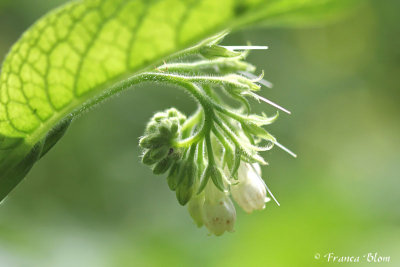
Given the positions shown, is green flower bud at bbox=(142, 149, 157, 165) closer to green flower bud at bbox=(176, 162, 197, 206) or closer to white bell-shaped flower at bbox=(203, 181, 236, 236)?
green flower bud at bbox=(176, 162, 197, 206)

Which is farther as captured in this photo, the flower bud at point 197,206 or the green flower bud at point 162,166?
the flower bud at point 197,206

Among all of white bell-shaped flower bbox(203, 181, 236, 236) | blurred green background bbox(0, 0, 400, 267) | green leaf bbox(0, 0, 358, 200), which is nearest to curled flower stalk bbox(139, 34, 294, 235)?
white bell-shaped flower bbox(203, 181, 236, 236)

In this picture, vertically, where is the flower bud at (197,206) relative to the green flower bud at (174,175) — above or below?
above

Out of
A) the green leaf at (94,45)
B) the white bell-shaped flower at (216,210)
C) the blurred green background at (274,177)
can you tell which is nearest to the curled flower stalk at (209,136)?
the white bell-shaped flower at (216,210)

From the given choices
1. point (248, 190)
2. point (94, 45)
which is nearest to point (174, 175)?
point (248, 190)

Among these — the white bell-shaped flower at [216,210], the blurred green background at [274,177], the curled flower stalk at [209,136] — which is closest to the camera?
the curled flower stalk at [209,136]

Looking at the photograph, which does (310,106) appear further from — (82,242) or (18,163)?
(18,163)

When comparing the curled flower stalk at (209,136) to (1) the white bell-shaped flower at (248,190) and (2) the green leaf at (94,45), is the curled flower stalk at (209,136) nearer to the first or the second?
(1) the white bell-shaped flower at (248,190)

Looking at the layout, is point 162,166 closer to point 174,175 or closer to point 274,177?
point 174,175
